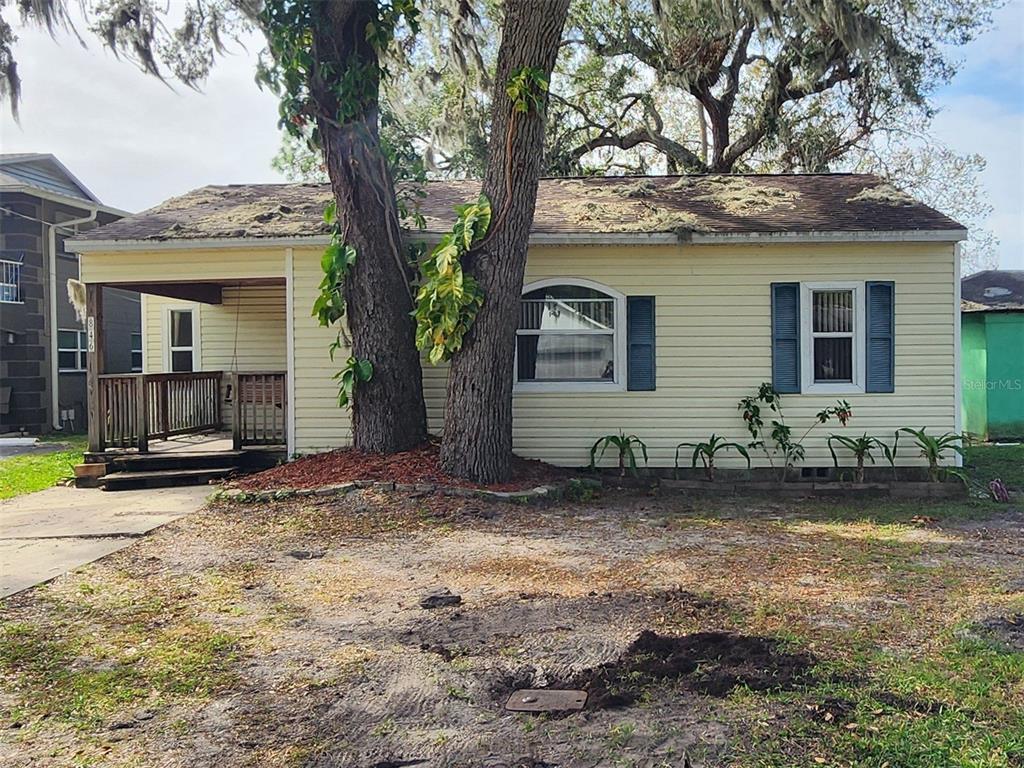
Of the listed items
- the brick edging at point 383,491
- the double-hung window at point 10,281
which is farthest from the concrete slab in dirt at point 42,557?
the double-hung window at point 10,281

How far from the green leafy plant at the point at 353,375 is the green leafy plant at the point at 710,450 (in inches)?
159

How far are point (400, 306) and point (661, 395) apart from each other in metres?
3.50

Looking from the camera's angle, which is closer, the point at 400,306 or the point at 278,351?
the point at 400,306

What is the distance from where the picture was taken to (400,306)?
10.1 metres

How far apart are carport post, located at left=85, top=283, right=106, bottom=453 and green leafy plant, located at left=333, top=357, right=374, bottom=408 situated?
3.30 metres

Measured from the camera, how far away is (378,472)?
30.5 ft

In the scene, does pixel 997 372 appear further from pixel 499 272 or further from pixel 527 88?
pixel 527 88

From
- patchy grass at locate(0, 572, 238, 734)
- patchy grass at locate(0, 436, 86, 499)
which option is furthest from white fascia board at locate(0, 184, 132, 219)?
patchy grass at locate(0, 572, 238, 734)

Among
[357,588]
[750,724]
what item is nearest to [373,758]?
[750,724]

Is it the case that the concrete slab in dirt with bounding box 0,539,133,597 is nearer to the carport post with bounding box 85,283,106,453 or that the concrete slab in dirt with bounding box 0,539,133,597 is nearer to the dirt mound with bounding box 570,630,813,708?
the carport post with bounding box 85,283,106,453

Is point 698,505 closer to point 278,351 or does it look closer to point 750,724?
point 750,724

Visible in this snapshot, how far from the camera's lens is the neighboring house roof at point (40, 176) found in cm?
1818

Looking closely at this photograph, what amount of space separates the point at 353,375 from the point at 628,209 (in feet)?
14.6

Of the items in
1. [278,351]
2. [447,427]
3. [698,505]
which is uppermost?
[278,351]
